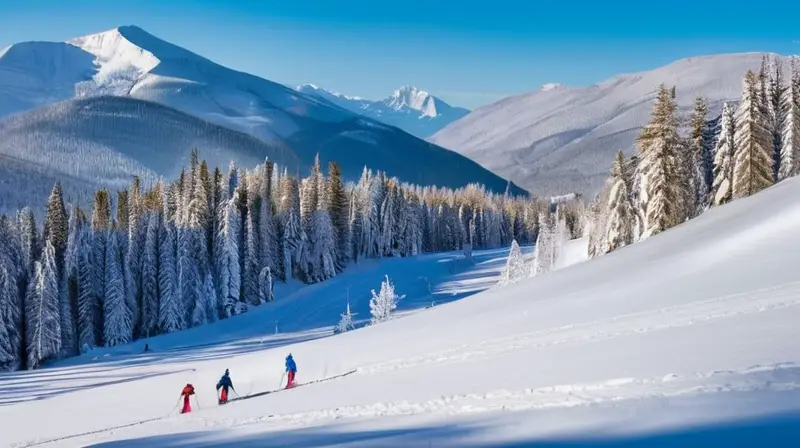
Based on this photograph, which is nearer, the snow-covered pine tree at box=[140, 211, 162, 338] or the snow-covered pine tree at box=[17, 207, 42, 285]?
the snow-covered pine tree at box=[17, 207, 42, 285]

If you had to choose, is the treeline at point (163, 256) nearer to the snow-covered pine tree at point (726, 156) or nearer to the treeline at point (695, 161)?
the treeline at point (695, 161)

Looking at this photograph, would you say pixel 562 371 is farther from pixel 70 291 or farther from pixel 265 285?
pixel 265 285

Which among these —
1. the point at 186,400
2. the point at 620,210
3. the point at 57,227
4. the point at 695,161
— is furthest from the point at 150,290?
the point at 695,161

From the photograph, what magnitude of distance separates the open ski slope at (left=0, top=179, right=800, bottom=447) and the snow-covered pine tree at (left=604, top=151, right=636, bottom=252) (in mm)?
10120

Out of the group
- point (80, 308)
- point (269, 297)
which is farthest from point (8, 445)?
point (269, 297)

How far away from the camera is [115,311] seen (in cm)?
5950

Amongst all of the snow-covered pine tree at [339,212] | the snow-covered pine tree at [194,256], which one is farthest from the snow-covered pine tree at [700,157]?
the snow-covered pine tree at [339,212]

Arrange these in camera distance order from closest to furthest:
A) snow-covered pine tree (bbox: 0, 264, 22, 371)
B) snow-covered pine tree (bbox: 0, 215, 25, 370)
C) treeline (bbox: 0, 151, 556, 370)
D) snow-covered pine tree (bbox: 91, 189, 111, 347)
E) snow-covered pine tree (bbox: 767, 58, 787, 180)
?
1. snow-covered pine tree (bbox: 767, 58, 787, 180)
2. snow-covered pine tree (bbox: 0, 264, 22, 371)
3. snow-covered pine tree (bbox: 0, 215, 25, 370)
4. treeline (bbox: 0, 151, 556, 370)
5. snow-covered pine tree (bbox: 91, 189, 111, 347)

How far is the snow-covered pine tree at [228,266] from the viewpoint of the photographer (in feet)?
222

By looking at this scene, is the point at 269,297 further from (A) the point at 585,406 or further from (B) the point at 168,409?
(A) the point at 585,406

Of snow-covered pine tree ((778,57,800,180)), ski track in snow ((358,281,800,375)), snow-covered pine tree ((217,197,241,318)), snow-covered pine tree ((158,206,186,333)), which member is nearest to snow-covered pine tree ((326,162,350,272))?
snow-covered pine tree ((217,197,241,318))

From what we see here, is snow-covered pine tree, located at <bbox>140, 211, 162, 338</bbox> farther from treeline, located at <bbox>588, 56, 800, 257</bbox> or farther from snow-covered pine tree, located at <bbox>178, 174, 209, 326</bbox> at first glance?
treeline, located at <bbox>588, 56, 800, 257</bbox>

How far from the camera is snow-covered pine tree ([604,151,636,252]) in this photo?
45250mm

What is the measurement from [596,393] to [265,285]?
63.4m
